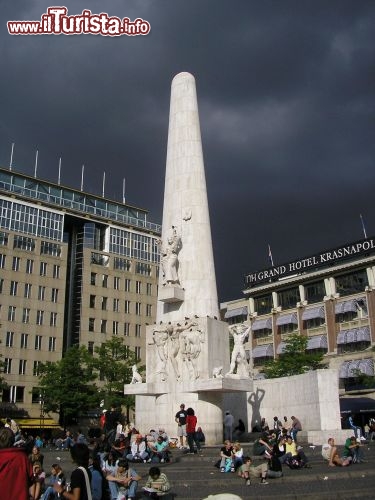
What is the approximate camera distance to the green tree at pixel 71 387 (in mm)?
51219

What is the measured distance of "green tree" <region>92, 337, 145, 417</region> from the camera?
49356 mm

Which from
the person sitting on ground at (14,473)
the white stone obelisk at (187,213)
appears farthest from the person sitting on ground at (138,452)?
the person sitting on ground at (14,473)

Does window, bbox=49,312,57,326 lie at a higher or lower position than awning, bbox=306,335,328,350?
higher

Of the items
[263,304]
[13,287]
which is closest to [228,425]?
[13,287]

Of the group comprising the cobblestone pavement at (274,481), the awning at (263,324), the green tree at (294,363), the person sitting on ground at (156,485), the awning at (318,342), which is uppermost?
the awning at (263,324)

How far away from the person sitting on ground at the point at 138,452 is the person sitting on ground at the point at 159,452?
0.73ft

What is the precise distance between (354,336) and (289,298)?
13118mm

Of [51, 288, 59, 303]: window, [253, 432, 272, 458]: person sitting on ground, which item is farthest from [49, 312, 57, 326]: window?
[253, 432, 272, 458]: person sitting on ground

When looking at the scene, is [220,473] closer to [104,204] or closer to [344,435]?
[344,435]

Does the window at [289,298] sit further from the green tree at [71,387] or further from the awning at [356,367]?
the green tree at [71,387]

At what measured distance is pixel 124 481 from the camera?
37.1 ft

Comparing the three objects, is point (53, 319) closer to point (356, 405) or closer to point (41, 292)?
point (41, 292)

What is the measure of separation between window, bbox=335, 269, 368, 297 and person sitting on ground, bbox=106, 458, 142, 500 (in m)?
55.6

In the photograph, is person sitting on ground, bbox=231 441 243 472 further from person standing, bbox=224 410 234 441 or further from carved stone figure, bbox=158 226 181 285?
carved stone figure, bbox=158 226 181 285
